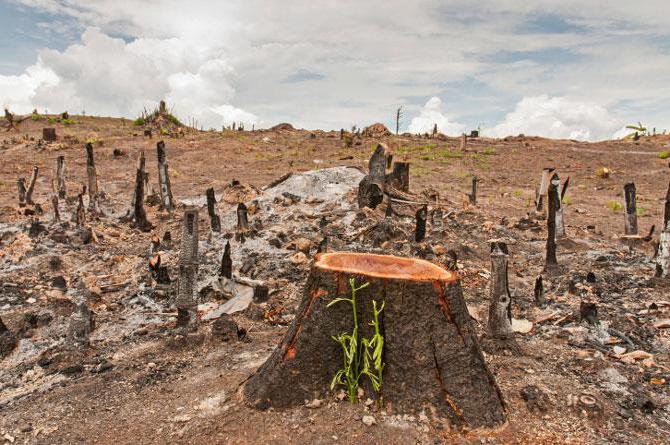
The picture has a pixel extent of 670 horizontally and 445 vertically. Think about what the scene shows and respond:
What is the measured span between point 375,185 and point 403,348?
707 centimetres

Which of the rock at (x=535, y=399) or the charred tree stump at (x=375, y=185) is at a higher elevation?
the charred tree stump at (x=375, y=185)

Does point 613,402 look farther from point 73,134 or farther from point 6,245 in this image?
point 73,134

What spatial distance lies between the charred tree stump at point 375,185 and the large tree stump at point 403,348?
22.4ft

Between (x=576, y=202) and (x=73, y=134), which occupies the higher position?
(x=73, y=134)

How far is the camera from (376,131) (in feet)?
94.0

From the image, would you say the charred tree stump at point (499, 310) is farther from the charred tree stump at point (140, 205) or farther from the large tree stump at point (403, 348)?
the charred tree stump at point (140, 205)

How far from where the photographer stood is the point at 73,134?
2462 cm

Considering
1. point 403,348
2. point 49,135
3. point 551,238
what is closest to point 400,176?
point 551,238

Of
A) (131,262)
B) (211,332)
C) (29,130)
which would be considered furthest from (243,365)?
(29,130)

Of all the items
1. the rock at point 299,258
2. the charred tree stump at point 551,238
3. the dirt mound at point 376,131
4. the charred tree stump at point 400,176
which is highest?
the dirt mound at point 376,131

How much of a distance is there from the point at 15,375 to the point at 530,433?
4530 mm

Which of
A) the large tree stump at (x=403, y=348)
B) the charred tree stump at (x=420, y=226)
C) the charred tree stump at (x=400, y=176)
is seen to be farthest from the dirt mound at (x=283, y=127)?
the large tree stump at (x=403, y=348)

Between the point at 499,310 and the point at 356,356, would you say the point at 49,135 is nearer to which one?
the point at 499,310

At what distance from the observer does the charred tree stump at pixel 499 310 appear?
4.20m
